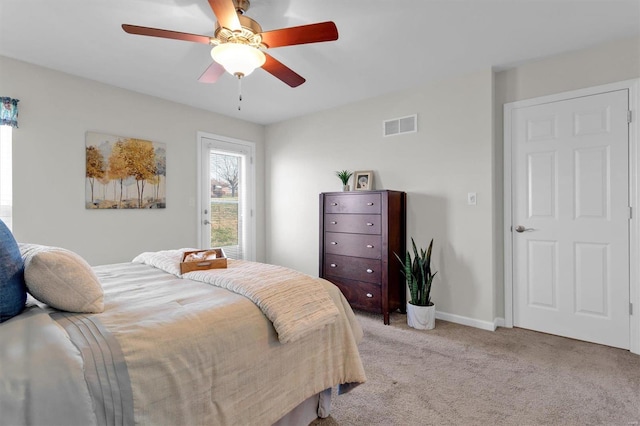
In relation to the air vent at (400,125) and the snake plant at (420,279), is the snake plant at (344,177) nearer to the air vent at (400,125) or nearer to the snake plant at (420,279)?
the air vent at (400,125)

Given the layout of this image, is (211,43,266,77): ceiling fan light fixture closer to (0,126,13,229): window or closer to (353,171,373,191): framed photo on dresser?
(353,171,373,191): framed photo on dresser

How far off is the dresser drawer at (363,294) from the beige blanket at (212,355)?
1496 mm

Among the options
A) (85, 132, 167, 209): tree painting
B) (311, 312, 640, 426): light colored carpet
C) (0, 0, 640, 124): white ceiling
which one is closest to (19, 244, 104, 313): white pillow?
(311, 312, 640, 426): light colored carpet

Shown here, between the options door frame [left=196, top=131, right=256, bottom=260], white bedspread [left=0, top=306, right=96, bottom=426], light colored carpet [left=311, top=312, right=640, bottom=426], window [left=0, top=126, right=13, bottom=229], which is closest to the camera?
white bedspread [left=0, top=306, right=96, bottom=426]

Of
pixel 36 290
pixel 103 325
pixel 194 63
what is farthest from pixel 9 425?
pixel 194 63

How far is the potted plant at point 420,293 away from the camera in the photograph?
2861mm

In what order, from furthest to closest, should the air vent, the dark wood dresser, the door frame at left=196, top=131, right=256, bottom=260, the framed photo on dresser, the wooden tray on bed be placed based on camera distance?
the door frame at left=196, top=131, right=256, bottom=260 < the framed photo on dresser < the air vent < the dark wood dresser < the wooden tray on bed

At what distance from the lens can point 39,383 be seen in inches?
31.4

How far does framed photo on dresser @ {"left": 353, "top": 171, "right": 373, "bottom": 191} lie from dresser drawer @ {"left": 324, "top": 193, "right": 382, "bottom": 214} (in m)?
0.33

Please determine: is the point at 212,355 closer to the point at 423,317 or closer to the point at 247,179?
the point at 423,317

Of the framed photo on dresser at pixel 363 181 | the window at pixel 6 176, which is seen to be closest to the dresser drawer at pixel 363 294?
the framed photo on dresser at pixel 363 181

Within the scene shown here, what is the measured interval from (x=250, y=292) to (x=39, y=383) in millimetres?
732

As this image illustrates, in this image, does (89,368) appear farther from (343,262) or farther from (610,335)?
(610,335)

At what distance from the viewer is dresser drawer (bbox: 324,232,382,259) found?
123 inches
